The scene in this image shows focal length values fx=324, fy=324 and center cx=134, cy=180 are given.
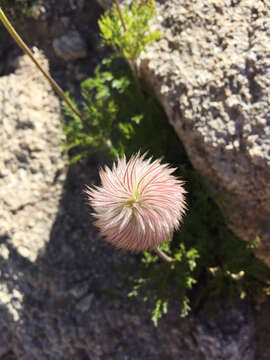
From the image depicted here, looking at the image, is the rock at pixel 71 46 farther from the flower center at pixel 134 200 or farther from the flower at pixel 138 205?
the flower center at pixel 134 200

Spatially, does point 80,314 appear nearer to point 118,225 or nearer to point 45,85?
point 118,225

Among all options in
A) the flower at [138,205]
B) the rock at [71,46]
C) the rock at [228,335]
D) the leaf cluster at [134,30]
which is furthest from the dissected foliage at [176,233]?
the flower at [138,205]

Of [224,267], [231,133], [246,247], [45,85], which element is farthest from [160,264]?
[45,85]

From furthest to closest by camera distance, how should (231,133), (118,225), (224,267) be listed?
1. (224,267)
2. (231,133)
3. (118,225)

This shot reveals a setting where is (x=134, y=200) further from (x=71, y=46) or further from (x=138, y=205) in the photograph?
(x=71, y=46)

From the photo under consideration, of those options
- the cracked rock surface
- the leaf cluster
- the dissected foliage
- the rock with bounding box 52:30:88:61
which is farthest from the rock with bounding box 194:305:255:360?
the rock with bounding box 52:30:88:61

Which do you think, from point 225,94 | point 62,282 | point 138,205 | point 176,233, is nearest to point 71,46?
point 225,94
